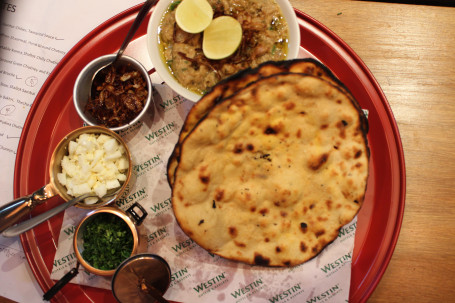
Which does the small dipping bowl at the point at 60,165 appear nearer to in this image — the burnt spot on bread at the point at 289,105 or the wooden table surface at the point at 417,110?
the burnt spot on bread at the point at 289,105

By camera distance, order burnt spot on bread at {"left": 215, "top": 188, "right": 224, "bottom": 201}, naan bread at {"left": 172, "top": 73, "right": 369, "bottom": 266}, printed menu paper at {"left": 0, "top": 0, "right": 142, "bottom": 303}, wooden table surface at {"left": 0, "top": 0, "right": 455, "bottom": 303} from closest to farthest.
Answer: naan bread at {"left": 172, "top": 73, "right": 369, "bottom": 266}, burnt spot on bread at {"left": 215, "top": 188, "right": 224, "bottom": 201}, wooden table surface at {"left": 0, "top": 0, "right": 455, "bottom": 303}, printed menu paper at {"left": 0, "top": 0, "right": 142, "bottom": 303}

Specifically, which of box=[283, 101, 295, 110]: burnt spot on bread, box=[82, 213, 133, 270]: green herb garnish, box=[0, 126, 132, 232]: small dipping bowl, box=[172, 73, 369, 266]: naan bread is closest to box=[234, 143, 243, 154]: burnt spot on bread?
box=[172, 73, 369, 266]: naan bread

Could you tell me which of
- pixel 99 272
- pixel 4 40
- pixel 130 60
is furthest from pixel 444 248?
pixel 4 40

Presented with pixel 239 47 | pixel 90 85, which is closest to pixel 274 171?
pixel 239 47

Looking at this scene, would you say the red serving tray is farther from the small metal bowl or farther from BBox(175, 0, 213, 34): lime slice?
BBox(175, 0, 213, 34): lime slice

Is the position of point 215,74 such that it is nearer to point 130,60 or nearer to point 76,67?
point 130,60

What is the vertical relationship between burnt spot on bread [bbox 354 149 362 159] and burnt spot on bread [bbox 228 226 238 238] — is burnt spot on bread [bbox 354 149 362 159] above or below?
above
